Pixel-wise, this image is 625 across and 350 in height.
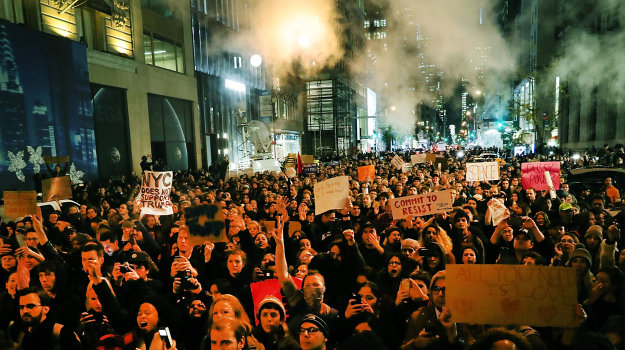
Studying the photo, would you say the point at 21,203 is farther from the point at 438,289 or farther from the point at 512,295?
the point at 512,295

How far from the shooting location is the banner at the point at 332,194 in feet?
21.0

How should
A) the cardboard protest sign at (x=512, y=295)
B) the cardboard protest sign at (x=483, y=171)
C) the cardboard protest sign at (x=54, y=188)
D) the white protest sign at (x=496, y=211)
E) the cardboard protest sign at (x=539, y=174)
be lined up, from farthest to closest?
the cardboard protest sign at (x=483, y=171)
the cardboard protest sign at (x=539, y=174)
the cardboard protest sign at (x=54, y=188)
the white protest sign at (x=496, y=211)
the cardboard protest sign at (x=512, y=295)

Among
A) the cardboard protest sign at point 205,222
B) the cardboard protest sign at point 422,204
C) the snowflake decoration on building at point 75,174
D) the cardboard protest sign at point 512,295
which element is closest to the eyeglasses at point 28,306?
the cardboard protest sign at point 205,222

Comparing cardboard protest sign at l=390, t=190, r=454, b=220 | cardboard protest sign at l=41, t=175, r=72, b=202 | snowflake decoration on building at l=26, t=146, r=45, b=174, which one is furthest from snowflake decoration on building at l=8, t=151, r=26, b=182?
cardboard protest sign at l=390, t=190, r=454, b=220

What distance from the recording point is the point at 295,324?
3.30 meters

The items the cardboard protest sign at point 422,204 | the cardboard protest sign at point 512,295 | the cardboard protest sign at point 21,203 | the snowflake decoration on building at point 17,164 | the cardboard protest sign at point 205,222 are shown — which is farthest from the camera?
the snowflake decoration on building at point 17,164

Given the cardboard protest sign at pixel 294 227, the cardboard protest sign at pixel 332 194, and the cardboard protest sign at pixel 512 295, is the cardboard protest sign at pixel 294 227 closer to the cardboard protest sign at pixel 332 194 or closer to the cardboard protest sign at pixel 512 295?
the cardboard protest sign at pixel 332 194

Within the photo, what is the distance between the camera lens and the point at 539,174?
8266 millimetres

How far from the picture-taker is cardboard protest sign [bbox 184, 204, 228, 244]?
4.82m

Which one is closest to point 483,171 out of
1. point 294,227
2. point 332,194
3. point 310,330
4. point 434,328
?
point 332,194

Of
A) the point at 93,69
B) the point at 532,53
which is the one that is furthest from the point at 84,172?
the point at 532,53

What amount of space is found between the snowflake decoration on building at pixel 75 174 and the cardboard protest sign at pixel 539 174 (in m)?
14.5

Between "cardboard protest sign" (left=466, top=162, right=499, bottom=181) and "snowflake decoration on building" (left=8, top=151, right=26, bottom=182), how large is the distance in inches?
514

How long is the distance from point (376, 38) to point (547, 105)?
8153 cm
